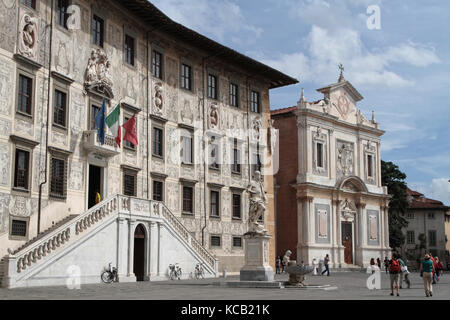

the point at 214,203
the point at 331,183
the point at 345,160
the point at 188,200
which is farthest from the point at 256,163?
the point at 345,160

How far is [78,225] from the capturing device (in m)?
24.4

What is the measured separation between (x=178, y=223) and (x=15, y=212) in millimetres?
9472

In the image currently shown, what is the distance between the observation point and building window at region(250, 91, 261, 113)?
1620 inches

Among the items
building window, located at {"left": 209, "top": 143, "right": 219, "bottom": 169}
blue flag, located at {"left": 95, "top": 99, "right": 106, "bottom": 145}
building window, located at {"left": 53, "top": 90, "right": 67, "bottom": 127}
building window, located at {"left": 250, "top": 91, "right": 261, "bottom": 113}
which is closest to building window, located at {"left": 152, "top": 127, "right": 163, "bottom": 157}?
building window, located at {"left": 209, "top": 143, "right": 219, "bottom": 169}

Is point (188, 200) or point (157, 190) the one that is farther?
point (188, 200)

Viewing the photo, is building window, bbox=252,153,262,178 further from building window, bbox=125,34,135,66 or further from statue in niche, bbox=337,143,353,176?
statue in niche, bbox=337,143,353,176

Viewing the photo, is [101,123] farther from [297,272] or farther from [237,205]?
[237,205]

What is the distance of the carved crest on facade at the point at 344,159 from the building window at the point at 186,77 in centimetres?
1977

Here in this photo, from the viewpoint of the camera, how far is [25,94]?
2481 cm

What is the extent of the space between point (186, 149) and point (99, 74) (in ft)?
25.7

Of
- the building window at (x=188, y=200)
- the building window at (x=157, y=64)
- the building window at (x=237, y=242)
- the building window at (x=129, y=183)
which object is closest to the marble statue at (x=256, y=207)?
the building window at (x=129, y=183)

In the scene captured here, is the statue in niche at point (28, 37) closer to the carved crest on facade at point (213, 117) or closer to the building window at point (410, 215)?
the carved crest on facade at point (213, 117)

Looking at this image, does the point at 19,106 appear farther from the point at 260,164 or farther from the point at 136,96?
the point at 260,164

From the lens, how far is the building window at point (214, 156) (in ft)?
121
